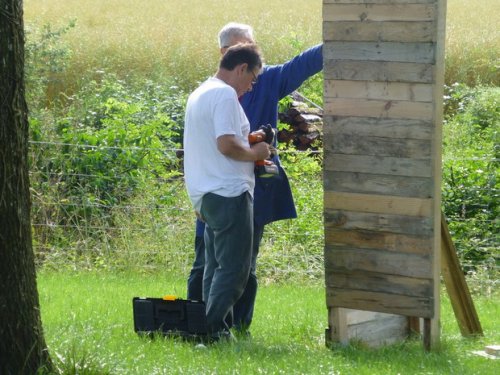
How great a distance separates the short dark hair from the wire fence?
390 centimetres

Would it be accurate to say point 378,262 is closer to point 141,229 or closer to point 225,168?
point 225,168

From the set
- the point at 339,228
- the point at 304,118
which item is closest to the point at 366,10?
the point at 339,228

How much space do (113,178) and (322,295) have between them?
10.7ft

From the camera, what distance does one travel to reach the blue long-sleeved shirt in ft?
23.4

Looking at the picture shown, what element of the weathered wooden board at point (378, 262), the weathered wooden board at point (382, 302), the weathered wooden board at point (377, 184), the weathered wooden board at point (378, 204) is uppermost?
the weathered wooden board at point (377, 184)

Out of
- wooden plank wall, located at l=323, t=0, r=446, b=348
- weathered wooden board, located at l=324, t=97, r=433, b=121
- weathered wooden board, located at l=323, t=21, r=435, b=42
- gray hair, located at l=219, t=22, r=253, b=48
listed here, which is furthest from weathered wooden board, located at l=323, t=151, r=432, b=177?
A: gray hair, located at l=219, t=22, r=253, b=48

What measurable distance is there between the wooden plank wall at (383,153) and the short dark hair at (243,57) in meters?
0.43

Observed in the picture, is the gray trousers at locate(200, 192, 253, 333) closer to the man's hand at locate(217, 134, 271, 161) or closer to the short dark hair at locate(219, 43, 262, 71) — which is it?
the man's hand at locate(217, 134, 271, 161)

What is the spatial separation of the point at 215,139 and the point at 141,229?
4.33 metres

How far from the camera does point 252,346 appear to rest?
662 centimetres

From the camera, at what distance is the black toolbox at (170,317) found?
675 cm

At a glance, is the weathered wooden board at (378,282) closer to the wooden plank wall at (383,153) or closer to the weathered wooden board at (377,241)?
the wooden plank wall at (383,153)

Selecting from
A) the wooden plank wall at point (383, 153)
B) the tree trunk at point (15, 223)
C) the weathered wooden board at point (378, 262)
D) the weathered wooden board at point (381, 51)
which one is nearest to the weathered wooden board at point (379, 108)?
the wooden plank wall at point (383, 153)

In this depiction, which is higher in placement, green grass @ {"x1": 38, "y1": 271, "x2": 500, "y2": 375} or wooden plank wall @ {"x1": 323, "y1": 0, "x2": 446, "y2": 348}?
wooden plank wall @ {"x1": 323, "y1": 0, "x2": 446, "y2": 348}
